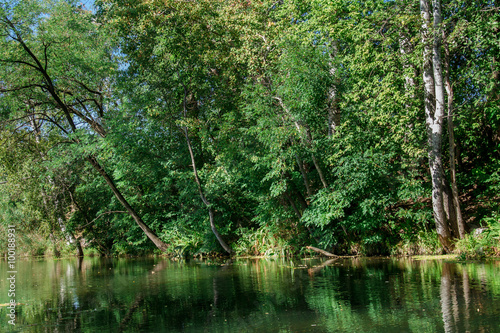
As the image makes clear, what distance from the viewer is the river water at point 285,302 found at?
5402 millimetres

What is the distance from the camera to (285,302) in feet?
23.0

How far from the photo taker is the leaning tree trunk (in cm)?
1176

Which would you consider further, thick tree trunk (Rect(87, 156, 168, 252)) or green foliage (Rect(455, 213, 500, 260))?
thick tree trunk (Rect(87, 156, 168, 252))

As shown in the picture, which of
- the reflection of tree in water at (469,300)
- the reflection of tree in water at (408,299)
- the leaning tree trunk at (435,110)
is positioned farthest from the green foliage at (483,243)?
the reflection of tree in water at (469,300)

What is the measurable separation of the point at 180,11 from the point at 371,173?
9502 mm

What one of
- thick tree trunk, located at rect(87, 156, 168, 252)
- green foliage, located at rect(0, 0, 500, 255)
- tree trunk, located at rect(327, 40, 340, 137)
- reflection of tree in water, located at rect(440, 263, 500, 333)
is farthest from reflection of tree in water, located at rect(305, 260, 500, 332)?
thick tree trunk, located at rect(87, 156, 168, 252)

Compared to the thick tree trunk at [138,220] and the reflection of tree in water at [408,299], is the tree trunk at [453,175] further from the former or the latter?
the thick tree trunk at [138,220]

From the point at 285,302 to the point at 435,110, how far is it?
7.79 meters

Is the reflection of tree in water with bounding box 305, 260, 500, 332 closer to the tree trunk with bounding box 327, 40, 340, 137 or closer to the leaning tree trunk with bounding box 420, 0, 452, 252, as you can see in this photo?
the leaning tree trunk with bounding box 420, 0, 452, 252

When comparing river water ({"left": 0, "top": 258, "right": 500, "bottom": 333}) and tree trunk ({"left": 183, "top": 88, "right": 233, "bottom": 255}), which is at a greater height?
tree trunk ({"left": 183, "top": 88, "right": 233, "bottom": 255})

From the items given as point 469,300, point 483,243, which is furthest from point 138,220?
point 469,300

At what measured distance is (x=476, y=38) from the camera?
11.3m

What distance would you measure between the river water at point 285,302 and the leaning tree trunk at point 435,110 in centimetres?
136

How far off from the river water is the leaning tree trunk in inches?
53.7
